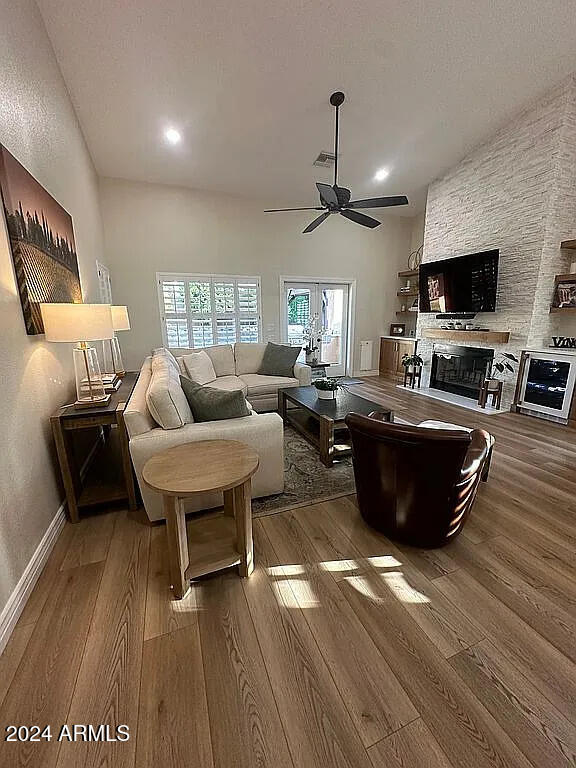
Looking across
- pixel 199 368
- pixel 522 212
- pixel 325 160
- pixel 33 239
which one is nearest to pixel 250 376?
pixel 199 368

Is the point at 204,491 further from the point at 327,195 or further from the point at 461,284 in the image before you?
the point at 461,284

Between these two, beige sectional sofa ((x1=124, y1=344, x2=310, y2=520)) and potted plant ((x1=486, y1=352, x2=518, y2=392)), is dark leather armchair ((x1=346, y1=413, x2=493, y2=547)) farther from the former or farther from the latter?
potted plant ((x1=486, y1=352, x2=518, y2=392))

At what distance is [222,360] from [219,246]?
2292mm

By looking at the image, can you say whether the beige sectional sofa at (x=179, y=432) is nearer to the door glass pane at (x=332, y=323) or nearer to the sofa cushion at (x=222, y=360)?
the sofa cushion at (x=222, y=360)

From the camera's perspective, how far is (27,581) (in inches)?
63.9

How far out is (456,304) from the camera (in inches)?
207

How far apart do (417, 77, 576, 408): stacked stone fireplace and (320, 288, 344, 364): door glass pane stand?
236 centimetres

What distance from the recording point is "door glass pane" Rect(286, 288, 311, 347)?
6.60 meters

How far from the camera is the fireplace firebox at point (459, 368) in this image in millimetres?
5191

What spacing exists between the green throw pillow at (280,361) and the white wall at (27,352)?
2631mm

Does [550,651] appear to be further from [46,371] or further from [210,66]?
[210,66]

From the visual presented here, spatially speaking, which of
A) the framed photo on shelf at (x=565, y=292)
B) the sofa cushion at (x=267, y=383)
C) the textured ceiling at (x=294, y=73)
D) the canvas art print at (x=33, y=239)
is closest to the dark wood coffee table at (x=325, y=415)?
the sofa cushion at (x=267, y=383)

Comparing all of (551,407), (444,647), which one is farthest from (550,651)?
(551,407)

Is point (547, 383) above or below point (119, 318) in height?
below
